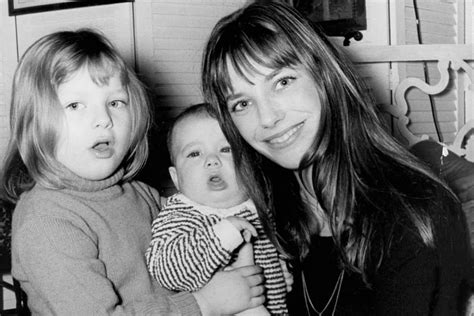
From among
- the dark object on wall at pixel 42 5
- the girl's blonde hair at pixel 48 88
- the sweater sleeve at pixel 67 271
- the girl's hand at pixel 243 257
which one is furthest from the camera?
the dark object on wall at pixel 42 5

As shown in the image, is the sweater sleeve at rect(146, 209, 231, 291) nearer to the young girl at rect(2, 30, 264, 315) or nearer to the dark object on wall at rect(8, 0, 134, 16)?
the young girl at rect(2, 30, 264, 315)

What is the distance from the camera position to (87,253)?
3.55 feet

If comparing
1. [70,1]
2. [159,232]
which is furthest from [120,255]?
[70,1]

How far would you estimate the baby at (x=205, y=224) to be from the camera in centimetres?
115

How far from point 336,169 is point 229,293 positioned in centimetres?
36

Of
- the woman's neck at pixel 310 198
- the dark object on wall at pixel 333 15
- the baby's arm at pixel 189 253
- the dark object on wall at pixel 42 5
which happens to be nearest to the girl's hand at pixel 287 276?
the woman's neck at pixel 310 198

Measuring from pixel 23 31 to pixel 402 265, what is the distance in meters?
2.06

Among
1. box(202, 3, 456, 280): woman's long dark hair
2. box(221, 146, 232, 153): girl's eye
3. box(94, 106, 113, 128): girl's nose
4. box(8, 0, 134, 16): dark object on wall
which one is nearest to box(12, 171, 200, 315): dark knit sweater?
box(94, 106, 113, 128): girl's nose

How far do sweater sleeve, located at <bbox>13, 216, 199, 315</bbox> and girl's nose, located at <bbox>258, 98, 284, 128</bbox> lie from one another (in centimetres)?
45

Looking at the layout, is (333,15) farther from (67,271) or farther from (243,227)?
(67,271)

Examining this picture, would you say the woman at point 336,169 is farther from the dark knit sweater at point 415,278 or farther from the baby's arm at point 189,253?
the baby's arm at point 189,253

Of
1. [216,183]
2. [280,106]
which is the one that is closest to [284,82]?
[280,106]

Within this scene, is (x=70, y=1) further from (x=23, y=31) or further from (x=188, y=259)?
(x=188, y=259)

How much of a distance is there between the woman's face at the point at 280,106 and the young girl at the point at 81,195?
9.7 inches
